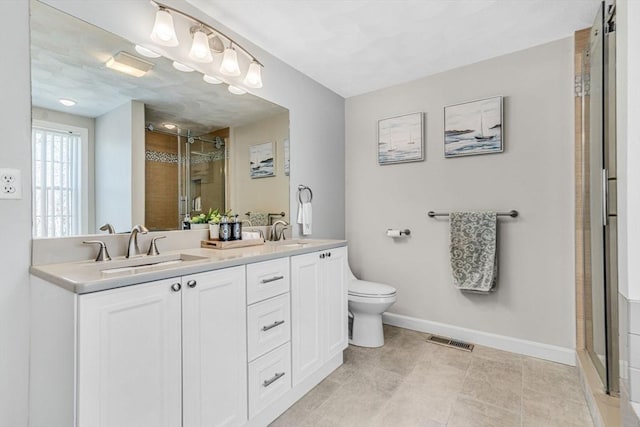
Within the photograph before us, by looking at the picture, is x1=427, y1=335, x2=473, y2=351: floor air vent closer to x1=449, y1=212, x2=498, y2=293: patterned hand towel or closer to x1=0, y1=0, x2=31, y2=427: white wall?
x1=449, y1=212, x2=498, y2=293: patterned hand towel

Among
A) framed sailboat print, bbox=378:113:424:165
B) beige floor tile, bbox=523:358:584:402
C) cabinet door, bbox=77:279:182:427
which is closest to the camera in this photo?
cabinet door, bbox=77:279:182:427

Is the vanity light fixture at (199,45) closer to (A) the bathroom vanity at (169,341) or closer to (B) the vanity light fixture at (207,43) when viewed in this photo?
(B) the vanity light fixture at (207,43)

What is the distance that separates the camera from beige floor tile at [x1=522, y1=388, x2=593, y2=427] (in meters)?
1.59

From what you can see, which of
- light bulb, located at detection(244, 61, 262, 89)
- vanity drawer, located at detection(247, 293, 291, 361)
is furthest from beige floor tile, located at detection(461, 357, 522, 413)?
light bulb, located at detection(244, 61, 262, 89)

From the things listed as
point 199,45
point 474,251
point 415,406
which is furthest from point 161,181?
point 474,251

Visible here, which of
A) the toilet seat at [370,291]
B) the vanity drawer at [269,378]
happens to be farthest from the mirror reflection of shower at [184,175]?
the toilet seat at [370,291]

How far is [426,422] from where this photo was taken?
63.1 inches

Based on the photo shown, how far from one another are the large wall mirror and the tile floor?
50.5 inches

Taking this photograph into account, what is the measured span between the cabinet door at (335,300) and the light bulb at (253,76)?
1.29 m

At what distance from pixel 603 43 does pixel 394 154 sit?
5.11 ft

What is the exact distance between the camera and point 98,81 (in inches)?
59.4

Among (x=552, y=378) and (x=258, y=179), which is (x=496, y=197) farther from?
(x=258, y=179)

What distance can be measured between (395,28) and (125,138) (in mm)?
1814

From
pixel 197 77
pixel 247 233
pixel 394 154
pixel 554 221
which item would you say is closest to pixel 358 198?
pixel 394 154
